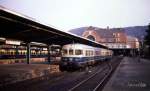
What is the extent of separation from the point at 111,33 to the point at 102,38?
5.79m

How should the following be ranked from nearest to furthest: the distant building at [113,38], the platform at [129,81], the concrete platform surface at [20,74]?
the platform at [129,81], the concrete platform surface at [20,74], the distant building at [113,38]

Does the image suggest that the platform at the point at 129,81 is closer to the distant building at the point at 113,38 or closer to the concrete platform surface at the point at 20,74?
the concrete platform surface at the point at 20,74

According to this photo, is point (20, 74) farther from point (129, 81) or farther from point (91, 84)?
point (129, 81)

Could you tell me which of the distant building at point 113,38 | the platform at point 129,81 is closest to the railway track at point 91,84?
the platform at point 129,81

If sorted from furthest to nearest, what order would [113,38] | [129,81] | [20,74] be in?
[113,38]
[20,74]
[129,81]

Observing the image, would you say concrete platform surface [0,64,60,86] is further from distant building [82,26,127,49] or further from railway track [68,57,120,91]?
distant building [82,26,127,49]

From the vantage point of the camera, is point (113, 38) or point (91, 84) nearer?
point (91, 84)

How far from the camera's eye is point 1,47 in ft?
122

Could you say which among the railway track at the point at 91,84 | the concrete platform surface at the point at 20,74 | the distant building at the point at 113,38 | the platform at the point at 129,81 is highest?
the distant building at the point at 113,38

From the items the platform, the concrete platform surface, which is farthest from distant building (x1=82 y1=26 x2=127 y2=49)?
the concrete platform surface

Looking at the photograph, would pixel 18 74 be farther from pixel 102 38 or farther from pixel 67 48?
pixel 102 38

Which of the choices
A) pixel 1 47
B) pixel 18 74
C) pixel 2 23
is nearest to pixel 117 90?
pixel 18 74

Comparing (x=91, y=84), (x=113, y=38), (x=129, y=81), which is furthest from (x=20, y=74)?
(x=113, y=38)

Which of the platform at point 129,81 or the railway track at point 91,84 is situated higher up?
the platform at point 129,81
